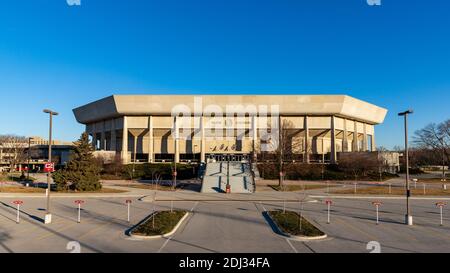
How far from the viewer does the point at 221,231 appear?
14.8 metres

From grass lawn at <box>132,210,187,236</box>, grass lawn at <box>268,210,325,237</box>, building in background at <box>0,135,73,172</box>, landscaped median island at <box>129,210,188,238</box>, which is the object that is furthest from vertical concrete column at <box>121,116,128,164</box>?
grass lawn at <box>268,210,325,237</box>

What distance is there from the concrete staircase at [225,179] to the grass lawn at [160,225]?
1641 cm

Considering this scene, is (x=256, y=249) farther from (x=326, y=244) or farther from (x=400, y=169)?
(x=400, y=169)

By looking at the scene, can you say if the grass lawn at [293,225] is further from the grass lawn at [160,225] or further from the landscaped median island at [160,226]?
the grass lawn at [160,225]

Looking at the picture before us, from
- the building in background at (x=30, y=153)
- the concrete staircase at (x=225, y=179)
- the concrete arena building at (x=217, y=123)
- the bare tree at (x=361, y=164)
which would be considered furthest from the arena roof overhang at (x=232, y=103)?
the building in background at (x=30, y=153)

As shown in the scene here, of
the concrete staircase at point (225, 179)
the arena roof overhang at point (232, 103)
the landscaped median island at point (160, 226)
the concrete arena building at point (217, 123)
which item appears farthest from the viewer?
the concrete arena building at point (217, 123)

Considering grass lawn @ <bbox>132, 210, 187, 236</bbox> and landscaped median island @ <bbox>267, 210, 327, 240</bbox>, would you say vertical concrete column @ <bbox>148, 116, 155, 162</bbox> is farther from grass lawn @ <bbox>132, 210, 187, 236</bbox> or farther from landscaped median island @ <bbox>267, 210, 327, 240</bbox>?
landscaped median island @ <bbox>267, 210, 327, 240</bbox>

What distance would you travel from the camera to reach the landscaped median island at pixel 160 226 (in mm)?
13481

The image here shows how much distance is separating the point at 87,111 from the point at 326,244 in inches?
2911

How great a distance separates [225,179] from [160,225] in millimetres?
23628

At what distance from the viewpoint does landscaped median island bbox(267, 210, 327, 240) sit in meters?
13.6

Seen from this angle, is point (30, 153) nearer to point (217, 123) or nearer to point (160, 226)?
point (217, 123)

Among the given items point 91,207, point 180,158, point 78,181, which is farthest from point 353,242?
point 180,158

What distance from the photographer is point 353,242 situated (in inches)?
505
